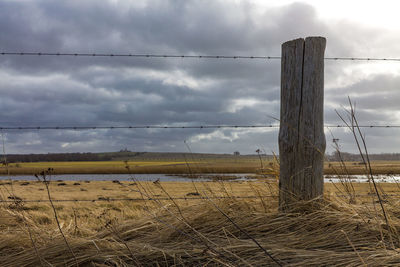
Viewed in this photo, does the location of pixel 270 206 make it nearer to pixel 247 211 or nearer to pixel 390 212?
pixel 247 211

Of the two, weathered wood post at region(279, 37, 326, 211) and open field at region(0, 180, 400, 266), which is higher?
weathered wood post at region(279, 37, 326, 211)

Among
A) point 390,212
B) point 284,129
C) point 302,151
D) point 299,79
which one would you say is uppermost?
point 299,79

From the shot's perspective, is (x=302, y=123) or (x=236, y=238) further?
(x=302, y=123)

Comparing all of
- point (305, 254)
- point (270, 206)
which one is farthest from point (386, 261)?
point (270, 206)

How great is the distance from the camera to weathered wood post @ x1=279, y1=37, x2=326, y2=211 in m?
3.30

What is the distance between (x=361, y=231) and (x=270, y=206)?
2.89 ft

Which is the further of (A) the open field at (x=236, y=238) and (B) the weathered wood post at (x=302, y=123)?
(B) the weathered wood post at (x=302, y=123)

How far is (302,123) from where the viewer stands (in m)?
3.33

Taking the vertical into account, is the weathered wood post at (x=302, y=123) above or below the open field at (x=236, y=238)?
above

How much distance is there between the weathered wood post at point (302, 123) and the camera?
3299mm

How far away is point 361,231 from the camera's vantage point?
283 centimetres

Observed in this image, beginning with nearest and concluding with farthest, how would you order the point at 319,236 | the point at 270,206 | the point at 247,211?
the point at 319,236 < the point at 247,211 < the point at 270,206

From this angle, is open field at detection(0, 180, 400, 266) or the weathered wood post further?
the weathered wood post

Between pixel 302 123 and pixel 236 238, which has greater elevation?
pixel 302 123
